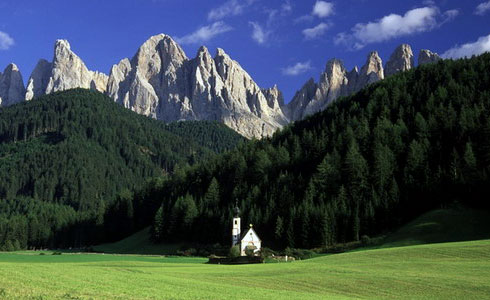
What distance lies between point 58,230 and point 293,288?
153 meters

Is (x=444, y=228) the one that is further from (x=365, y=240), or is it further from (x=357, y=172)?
(x=357, y=172)

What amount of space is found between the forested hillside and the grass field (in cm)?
3868

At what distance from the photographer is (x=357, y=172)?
109250 millimetres

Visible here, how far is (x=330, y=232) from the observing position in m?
94.7

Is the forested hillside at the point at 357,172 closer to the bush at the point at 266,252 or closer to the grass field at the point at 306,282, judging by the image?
the bush at the point at 266,252

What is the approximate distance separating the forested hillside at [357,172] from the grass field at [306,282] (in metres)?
38.7

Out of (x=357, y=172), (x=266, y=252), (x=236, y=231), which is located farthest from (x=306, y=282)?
(x=357, y=172)

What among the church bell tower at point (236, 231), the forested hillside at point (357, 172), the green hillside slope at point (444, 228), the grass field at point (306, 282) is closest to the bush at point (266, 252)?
the forested hillside at point (357, 172)

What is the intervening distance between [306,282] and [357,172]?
70465mm

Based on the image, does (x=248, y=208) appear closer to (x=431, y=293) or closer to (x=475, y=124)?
(x=475, y=124)

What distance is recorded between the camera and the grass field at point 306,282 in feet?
93.4

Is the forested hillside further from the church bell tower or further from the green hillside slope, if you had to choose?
the green hillside slope

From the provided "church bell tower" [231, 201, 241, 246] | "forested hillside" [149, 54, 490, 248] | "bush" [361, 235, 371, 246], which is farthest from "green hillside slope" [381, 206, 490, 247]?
"church bell tower" [231, 201, 241, 246]

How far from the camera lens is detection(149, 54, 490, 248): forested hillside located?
96688 mm
